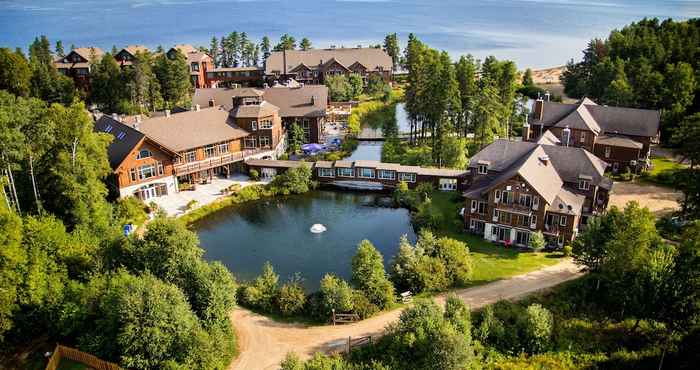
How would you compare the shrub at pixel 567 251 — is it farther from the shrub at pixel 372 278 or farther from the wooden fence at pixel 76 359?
the wooden fence at pixel 76 359

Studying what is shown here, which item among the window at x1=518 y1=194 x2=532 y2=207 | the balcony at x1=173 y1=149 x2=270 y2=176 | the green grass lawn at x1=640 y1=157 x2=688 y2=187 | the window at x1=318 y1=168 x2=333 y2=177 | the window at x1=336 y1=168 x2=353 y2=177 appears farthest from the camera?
the window at x1=318 y1=168 x2=333 y2=177

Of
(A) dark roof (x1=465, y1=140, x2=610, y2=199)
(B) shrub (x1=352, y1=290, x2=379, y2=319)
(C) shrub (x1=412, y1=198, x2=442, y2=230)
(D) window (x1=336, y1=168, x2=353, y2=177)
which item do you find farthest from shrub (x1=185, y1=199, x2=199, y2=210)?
(A) dark roof (x1=465, y1=140, x2=610, y2=199)

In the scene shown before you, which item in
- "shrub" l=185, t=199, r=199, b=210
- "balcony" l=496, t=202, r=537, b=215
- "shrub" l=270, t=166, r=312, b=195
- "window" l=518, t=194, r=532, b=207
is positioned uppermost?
"window" l=518, t=194, r=532, b=207

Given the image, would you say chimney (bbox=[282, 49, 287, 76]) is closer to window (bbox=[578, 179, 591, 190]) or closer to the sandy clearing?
the sandy clearing

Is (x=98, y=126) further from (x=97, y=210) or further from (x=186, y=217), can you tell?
(x=97, y=210)

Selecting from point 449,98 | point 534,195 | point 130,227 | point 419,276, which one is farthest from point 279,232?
point 449,98

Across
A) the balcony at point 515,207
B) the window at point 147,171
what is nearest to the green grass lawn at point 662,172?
the balcony at point 515,207
